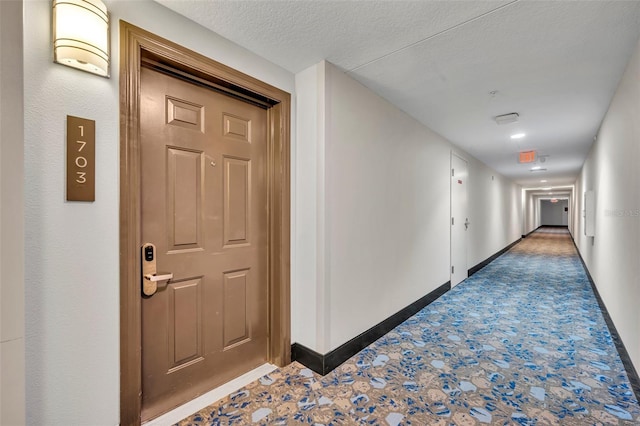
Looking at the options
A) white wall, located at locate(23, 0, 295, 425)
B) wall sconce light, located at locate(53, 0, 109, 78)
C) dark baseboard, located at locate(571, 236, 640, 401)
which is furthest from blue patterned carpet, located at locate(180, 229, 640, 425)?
wall sconce light, located at locate(53, 0, 109, 78)

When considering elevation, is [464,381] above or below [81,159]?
below

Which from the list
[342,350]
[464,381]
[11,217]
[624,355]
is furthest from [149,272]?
[624,355]

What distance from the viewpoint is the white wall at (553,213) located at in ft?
72.1

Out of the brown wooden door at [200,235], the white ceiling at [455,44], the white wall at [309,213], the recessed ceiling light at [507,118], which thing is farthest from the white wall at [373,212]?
the recessed ceiling light at [507,118]

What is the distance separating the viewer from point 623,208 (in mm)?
2566

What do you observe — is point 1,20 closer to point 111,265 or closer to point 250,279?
point 111,265

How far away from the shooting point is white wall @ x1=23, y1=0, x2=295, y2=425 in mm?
1299

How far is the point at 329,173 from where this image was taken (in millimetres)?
2346

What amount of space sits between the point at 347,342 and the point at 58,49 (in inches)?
107

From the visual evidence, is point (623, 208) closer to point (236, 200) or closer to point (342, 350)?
point (342, 350)

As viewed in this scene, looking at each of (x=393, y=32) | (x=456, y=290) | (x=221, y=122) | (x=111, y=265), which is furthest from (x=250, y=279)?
(x=456, y=290)

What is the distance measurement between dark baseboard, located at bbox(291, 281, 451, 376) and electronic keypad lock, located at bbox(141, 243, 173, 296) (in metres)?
1.29

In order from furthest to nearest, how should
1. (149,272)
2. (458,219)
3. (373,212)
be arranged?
(458,219)
(373,212)
(149,272)

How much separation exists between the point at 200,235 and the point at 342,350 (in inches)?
60.9
